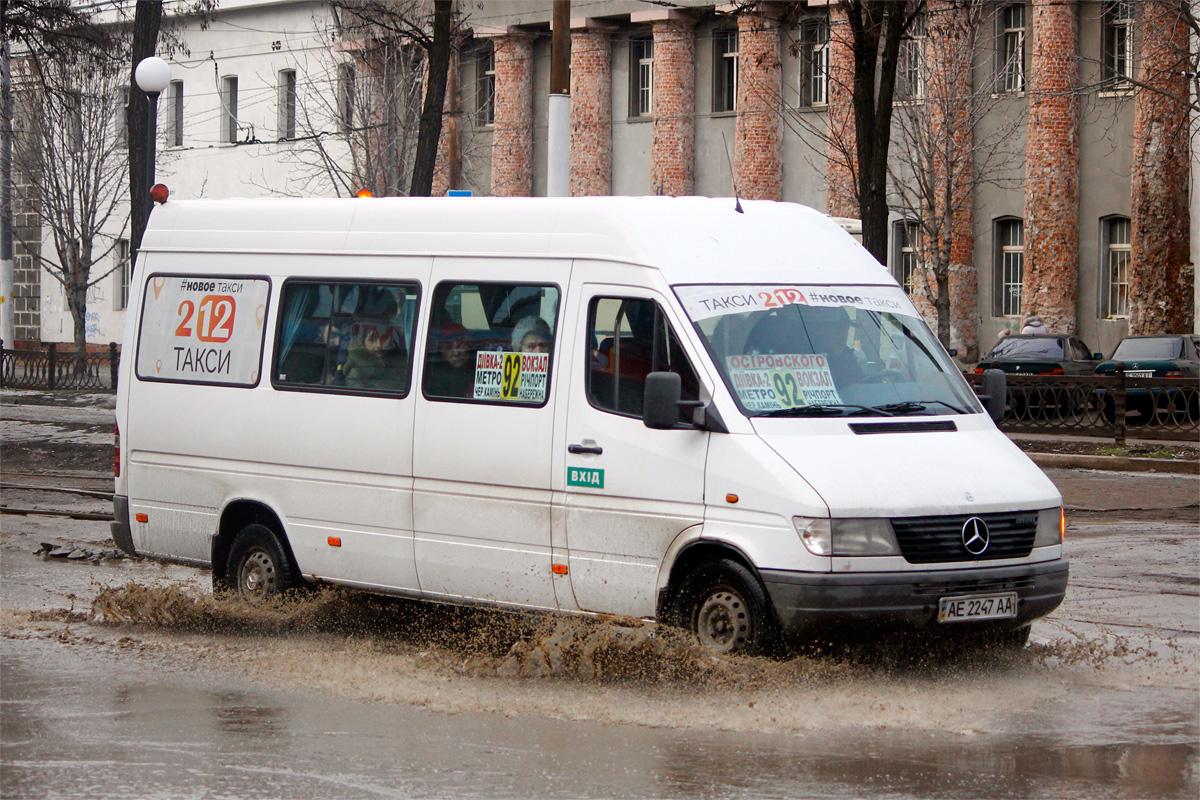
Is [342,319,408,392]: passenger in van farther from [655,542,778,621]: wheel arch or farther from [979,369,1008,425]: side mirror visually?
[979,369,1008,425]: side mirror

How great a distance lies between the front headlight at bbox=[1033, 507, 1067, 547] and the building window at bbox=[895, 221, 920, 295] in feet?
104

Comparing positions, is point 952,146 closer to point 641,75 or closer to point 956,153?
point 956,153

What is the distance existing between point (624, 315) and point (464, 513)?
136cm

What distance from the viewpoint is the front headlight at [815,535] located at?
24.7 feet

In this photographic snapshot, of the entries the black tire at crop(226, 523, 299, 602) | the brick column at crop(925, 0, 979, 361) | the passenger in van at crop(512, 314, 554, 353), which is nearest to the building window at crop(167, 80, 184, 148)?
the brick column at crop(925, 0, 979, 361)

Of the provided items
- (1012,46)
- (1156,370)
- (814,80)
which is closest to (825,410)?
(1156,370)

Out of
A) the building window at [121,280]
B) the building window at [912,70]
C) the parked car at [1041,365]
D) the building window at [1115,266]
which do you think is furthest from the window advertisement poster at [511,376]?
the building window at [121,280]

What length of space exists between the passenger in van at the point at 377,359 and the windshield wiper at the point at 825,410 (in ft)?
7.41

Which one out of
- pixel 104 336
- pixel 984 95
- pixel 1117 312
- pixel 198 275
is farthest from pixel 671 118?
pixel 198 275

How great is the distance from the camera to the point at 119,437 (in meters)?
10.6

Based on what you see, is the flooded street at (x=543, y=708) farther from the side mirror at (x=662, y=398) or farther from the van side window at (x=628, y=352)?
the van side window at (x=628, y=352)

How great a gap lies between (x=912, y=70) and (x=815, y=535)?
30.8m

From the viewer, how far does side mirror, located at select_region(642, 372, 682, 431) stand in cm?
785

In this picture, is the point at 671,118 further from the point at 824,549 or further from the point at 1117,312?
the point at 824,549
